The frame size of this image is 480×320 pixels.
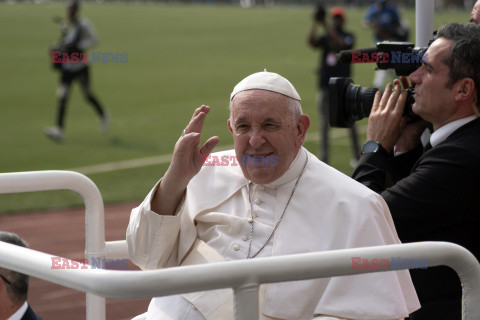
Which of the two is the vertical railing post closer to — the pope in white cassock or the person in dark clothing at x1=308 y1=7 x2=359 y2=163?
the pope in white cassock

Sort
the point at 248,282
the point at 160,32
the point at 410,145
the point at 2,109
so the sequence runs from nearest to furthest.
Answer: the point at 248,282, the point at 410,145, the point at 2,109, the point at 160,32

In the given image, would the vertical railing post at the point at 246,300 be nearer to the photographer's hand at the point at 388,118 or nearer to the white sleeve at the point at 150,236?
the white sleeve at the point at 150,236

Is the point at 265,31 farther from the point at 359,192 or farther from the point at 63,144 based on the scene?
the point at 359,192

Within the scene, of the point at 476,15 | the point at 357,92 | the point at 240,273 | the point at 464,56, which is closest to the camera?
the point at 240,273

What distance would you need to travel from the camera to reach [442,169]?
3.09 metres

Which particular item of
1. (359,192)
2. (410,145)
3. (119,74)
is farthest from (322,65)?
(119,74)

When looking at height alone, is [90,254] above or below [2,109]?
above

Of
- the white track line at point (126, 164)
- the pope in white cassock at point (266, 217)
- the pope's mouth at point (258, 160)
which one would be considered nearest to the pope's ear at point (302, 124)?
the pope in white cassock at point (266, 217)

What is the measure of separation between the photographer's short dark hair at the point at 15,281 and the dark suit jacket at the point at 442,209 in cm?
136

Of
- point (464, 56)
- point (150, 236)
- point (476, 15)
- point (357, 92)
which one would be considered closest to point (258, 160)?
point (150, 236)

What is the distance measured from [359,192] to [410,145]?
0.79 meters

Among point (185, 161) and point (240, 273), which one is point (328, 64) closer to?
point (185, 161)

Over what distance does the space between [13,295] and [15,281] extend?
0.17 ft

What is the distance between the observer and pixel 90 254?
3049 mm
